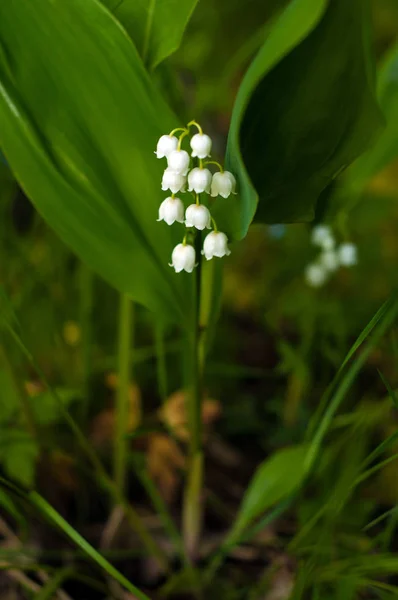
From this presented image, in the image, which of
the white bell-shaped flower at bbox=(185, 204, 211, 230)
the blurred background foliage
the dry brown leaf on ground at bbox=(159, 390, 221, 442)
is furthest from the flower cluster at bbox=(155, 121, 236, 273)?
the dry brown leaf on ground at bbox=(159, 390, 221, 442)

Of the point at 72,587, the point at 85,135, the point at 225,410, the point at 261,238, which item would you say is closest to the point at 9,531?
the point at 72,587

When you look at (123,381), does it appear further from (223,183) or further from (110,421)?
(223,183)

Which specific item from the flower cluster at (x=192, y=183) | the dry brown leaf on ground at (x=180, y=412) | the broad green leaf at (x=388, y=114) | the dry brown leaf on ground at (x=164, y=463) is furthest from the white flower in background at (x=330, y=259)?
the flower cluster at (x=192, y=183)

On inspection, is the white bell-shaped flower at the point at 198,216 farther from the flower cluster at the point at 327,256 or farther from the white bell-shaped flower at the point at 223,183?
the flower cluster at the point at 327,256

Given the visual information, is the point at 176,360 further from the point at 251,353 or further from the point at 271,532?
the point at 271,532

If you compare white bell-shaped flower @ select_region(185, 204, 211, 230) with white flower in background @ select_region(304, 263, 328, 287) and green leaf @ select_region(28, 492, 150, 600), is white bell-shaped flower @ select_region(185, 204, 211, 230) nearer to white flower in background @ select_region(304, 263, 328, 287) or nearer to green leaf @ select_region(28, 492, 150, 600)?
green leaf @ select_region(28, 492, 150, 600)
